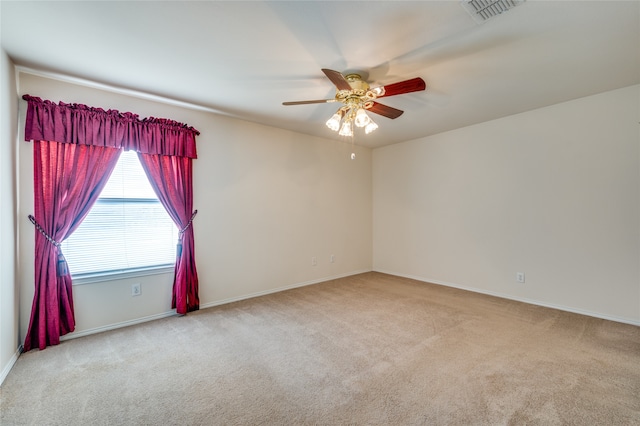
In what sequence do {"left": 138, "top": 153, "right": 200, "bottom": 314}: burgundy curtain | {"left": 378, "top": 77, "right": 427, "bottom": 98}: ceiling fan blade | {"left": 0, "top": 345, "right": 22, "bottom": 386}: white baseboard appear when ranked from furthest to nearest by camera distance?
{"left": 138, "top": 153, "right": 200, "bottom": 314}: burgundy curtain, {"left": 378, "top": 77, "right": 427, "bottom": 98}: ceiling fan blade, {"left": 0, "top": 345, "right": 22, "bottom": 386}: white baseboard

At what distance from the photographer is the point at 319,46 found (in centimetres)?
216

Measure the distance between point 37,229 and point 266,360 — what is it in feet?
7.75

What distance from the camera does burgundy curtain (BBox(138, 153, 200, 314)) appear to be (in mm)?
3180

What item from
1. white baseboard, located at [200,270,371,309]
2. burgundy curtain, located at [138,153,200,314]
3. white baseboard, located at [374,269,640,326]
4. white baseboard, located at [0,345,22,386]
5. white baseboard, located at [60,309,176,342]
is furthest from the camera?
white baseboard, located at [200,270,371,309]

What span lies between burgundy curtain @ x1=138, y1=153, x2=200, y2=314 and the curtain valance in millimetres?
139

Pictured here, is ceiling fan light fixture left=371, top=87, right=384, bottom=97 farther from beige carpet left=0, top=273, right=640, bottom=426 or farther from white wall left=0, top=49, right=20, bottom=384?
white wall left=0, top=49, right=20, bottom=384

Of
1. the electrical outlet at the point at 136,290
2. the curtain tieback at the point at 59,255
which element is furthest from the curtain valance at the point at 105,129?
the electrical outlet at the point at 136,290

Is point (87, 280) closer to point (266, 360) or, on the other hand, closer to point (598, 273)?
point (266, 360)

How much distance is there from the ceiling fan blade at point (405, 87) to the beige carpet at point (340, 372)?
2242 millimetres

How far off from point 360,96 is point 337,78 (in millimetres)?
461

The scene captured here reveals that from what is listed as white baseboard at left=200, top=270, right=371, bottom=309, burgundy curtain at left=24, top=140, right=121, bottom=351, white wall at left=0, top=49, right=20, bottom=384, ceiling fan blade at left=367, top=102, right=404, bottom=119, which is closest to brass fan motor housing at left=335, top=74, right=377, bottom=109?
ceiling fan blade at left=367, top=102, right=404, bottom=119

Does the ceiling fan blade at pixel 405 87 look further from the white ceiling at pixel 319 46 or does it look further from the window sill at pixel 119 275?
the window sill at pixel 119 275

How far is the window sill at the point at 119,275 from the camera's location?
2779 millimetres

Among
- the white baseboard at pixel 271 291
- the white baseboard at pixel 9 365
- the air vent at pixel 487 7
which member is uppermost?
the air vent at pixel 487 7
